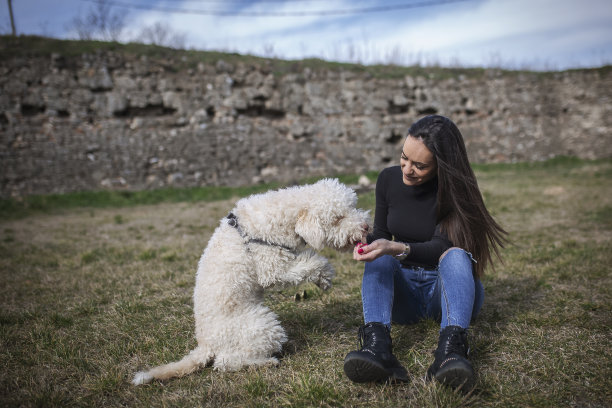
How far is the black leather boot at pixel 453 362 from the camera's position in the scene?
1853mm

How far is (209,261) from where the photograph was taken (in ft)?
7.45

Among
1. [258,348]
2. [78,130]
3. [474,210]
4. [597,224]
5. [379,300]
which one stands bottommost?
[597,224]

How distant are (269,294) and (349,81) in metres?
10.4

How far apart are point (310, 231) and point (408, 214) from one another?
0.73 meters

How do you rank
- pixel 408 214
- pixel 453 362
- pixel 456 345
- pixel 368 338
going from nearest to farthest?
pixel 453 362 < pixel 456 345 < pixel 368 338 < pixel 408 214

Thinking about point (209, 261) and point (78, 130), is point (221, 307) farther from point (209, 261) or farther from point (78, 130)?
point (78, 130)

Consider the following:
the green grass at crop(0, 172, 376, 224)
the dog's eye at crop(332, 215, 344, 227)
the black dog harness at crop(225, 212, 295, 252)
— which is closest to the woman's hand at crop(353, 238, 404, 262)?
the dog's eye at crop(332, 215, 344, 227)

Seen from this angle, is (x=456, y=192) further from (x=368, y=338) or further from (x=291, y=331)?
(x=291, y=331)

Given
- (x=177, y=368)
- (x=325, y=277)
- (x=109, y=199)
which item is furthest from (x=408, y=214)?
(x=109, y=199)

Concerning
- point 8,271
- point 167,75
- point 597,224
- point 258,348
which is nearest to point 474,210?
point 258,348

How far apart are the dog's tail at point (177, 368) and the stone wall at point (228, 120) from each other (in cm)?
944

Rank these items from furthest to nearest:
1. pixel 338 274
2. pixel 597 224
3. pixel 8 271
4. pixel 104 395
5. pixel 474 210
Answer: pixel 597 224
pixel 8 271
pixel 338 274
pixel 474 210
pixel 104 395

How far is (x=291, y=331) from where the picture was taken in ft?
9.09

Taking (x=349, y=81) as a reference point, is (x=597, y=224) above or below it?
below
